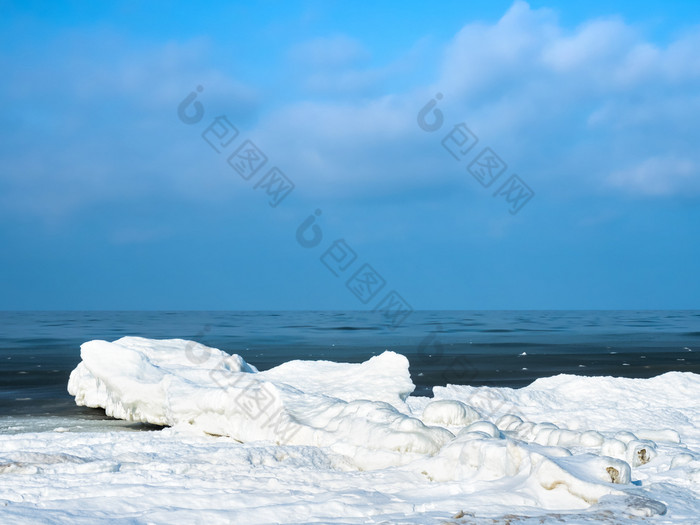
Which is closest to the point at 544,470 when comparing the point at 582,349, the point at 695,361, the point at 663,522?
the point at 663,522

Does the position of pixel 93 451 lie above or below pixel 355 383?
below

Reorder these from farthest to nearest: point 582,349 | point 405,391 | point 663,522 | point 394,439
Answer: point 582,349
point 405,391
point 394,439
point 663,522

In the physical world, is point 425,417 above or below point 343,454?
above

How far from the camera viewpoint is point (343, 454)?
22.0ft

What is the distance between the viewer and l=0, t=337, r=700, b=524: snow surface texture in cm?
478

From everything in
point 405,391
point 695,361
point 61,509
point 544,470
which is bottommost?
point 61,509

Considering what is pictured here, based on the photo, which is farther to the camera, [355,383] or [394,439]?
[355,383]

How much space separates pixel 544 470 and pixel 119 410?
7.27 metres

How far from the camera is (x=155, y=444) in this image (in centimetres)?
722

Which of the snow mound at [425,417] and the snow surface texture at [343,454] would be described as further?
the snow mound at [425,417]

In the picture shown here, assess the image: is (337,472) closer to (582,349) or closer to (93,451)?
(93,451)

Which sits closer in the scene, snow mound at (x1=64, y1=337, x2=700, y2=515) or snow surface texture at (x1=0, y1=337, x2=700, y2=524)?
snow surface texture at (x1=0, y1=337, x2=700, y2=524)

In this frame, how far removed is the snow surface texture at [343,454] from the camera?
478 centimetres

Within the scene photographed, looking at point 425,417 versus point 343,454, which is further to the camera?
point 425,417
